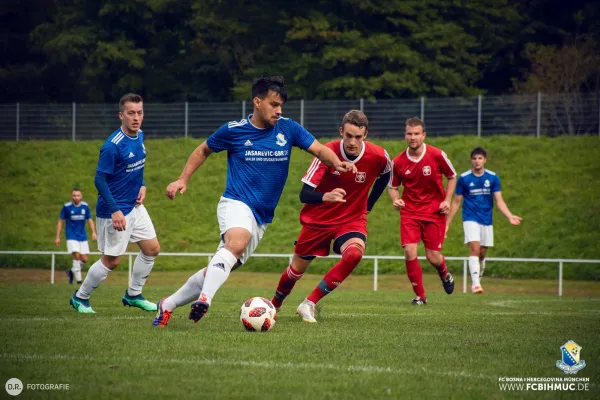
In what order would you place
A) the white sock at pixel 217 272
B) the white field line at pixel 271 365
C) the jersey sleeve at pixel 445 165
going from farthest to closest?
1. the jersey sleeve at pixel 445 165
2. the white sock at pixel 217 272
3. the white field line at pixel 271 365

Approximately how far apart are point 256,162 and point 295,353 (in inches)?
94.7

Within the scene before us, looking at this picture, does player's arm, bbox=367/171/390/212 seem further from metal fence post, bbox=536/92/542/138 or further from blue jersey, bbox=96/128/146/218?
metal fence post, bbox=536/92/542/138

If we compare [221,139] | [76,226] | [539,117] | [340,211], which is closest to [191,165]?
[221,139]

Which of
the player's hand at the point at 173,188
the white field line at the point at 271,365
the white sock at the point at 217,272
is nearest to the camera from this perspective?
the white field line at the point at 271,365

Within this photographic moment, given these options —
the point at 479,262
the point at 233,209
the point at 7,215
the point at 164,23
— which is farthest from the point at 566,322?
the point at 164,23

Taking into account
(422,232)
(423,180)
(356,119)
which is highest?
(356,119)

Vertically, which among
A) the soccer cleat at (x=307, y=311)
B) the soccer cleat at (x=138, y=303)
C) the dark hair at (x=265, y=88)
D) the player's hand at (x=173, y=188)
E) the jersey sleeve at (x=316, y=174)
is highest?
the dark hair at (x=265, y=88)

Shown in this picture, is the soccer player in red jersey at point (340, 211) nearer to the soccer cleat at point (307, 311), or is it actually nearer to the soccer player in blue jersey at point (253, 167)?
the soccer cleat at point (307, 311)

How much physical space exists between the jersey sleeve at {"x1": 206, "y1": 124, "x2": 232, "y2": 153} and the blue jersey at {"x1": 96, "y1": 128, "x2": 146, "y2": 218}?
1839 mm

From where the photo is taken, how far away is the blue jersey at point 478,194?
57.6 ft

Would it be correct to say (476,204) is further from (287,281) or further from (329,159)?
(329,159)

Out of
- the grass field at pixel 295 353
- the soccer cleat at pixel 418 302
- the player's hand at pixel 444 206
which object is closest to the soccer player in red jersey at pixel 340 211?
the grass field at pixel 295 353

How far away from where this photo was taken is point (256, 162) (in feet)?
28.8

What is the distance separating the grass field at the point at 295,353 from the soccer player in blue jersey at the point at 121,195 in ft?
1.16
